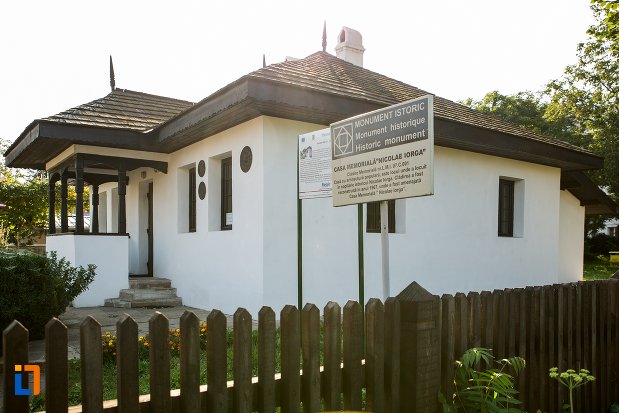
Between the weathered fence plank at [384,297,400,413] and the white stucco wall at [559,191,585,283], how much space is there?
13402mm

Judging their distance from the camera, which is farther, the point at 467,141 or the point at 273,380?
the point at 467,141

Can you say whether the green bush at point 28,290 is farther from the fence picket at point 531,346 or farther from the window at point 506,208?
the window at point 506,208

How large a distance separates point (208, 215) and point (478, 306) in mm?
A: 6937

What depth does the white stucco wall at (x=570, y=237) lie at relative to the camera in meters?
14.9

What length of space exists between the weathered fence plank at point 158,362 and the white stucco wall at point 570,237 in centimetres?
1465

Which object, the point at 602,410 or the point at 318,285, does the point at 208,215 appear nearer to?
the point at 318,285

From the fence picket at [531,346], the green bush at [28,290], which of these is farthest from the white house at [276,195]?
the fence picket at [531,346]

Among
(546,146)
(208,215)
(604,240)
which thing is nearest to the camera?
(208,215)

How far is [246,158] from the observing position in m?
8.60

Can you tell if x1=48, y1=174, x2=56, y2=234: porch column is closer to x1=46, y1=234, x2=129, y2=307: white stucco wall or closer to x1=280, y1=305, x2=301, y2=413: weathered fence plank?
x1=46, y1=234, x2=129, y2=307: white stucco wall

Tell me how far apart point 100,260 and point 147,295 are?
3.86 ft

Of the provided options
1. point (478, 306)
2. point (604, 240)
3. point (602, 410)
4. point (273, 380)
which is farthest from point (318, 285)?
point (604, 240)

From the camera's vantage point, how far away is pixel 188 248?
10.4 metres

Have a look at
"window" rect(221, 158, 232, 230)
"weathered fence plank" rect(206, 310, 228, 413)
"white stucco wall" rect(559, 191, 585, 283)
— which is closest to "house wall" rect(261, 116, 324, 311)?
"window" rect(221, 158, 232, 230)
